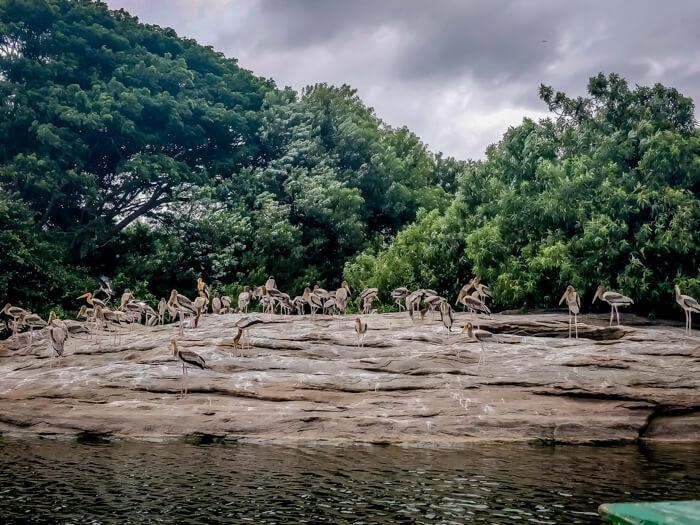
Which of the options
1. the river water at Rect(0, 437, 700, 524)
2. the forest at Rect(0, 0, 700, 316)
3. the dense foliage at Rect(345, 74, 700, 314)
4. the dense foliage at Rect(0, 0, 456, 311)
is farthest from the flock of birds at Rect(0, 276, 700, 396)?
the dense foliage at Rect(0, 0, 456, 311)

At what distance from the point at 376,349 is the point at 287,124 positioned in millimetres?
25118

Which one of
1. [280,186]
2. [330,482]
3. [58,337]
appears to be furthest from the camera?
[280,186]

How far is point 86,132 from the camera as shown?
3859cm

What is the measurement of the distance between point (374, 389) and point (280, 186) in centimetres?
2343

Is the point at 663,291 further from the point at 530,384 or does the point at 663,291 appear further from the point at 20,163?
the point at 20,163

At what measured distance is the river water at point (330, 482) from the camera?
1178 centimetres

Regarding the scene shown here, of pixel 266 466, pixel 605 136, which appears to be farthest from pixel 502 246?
→ pixel 266 466

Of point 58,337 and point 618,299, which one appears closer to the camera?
point 58,337

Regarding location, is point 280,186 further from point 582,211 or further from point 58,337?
point 58,337

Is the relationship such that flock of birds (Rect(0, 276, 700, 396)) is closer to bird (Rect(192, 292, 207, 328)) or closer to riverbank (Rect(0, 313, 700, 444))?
bird (Rect(192, 292, 207, 328))

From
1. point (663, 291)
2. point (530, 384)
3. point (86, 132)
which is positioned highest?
point (86, 132)

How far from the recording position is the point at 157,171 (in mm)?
38844

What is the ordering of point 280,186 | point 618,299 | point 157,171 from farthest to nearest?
point 280,186, point 157,171, point 618,299

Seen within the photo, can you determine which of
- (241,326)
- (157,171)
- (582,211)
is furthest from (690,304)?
(157,171)
